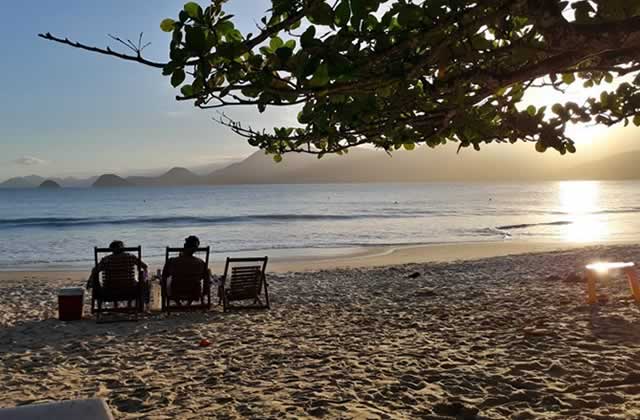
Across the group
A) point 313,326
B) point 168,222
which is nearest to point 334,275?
point 313,326

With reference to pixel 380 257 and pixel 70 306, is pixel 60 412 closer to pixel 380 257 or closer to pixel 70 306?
pixel 70 306

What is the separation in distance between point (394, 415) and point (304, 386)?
993mm

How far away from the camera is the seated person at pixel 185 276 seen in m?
8.09

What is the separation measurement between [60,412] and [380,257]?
16.9 m

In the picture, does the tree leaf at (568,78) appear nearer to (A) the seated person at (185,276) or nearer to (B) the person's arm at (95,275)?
(A) the seated person at (185,276)

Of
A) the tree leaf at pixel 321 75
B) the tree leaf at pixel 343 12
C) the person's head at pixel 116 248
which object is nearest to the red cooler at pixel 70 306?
the person's head at pixel 116 248

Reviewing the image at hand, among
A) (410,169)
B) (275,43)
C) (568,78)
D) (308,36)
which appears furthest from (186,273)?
(410,169)

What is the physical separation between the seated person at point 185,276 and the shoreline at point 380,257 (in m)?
7.34

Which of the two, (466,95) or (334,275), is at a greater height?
(466,95)

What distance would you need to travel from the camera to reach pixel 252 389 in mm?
4895

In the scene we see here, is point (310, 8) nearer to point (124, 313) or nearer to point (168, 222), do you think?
point (124, 313)

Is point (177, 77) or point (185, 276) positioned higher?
point (177, 77)

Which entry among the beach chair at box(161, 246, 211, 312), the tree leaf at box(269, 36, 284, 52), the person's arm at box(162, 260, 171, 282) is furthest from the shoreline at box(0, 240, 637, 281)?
the tree leaf at box(269, 36, 284, 52)

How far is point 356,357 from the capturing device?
19.0 ft
